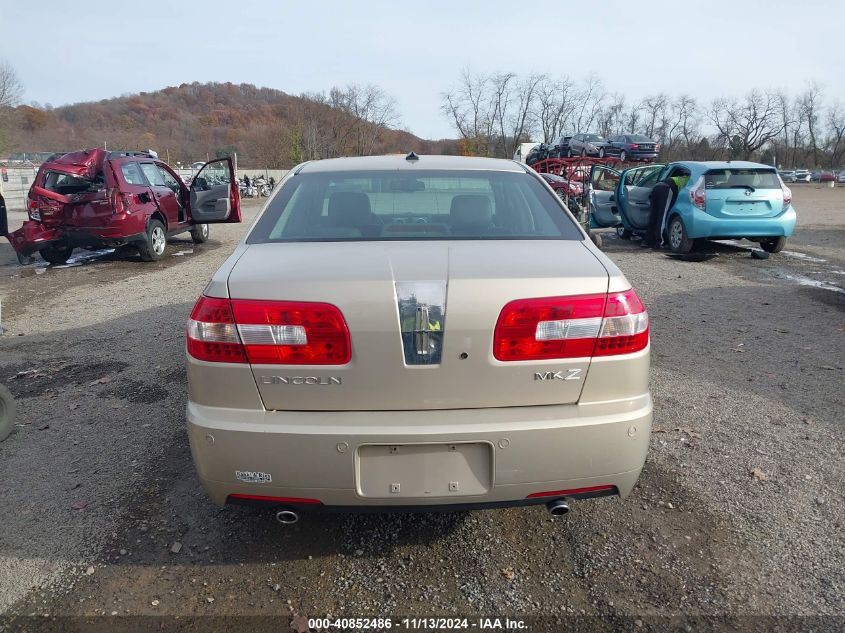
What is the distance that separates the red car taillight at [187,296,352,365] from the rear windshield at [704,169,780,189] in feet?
31.6

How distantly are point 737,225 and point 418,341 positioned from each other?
9.53 metres

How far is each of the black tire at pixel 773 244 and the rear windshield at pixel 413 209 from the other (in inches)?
364

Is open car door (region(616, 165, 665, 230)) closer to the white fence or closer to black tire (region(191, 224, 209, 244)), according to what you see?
black tire (region(191, 224, 209, 244))

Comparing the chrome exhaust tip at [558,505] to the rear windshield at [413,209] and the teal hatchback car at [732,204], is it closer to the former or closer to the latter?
the rear windshield at [413,209]

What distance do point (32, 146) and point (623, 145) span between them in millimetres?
58259

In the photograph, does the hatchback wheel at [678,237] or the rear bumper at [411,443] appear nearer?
the rear bumper at [411,443]

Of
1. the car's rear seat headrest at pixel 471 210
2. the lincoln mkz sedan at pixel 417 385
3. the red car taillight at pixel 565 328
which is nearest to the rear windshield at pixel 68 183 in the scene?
the car's rear seat headrest at pixel 471 210

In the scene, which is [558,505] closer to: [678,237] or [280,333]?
[280,333]

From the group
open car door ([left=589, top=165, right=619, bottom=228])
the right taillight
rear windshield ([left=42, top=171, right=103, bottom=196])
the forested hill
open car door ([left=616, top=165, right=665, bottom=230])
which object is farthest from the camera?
the forested hill

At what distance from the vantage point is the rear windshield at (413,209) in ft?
9.37

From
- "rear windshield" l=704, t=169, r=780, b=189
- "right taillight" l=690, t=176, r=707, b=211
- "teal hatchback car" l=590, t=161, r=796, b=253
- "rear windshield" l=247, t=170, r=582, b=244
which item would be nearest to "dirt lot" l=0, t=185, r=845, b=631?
"rear windshield" l=247, t=170, r=582, b=244

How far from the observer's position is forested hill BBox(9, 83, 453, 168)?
176ft

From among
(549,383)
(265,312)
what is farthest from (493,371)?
(265,312)

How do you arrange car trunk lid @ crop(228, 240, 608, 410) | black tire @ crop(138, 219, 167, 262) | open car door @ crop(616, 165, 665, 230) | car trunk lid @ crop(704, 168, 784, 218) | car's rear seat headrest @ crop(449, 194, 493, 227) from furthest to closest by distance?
open car door @ crop(616, 165, 665, 230) → black tire @ crop(138, 219, 167, 262) → car trunk lid @ crop(704, 168, 784, 218) → car's rear seat headrest @ crop(449, 194, 493, 227) → car trunk lid @ crop(228, 240, 608, 410)
